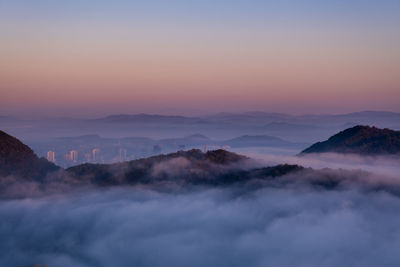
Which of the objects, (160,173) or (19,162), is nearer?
(19,162)

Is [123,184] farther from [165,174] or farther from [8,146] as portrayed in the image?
[8,146]

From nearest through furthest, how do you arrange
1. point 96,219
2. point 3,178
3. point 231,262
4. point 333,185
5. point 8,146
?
1. point 231,262
2. point 96,219
3. point 333,185
4. point 3,178
5. point 8,146

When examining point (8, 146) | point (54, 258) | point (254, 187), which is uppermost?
point (8, 146)

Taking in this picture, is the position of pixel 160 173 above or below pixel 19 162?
below

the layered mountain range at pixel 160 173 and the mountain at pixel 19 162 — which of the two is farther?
the mountain at pixel 19 162

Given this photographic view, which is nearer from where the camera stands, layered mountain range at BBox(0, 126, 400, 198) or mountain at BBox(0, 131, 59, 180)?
layered mountain range at BBox(0, 126, 400, 198)

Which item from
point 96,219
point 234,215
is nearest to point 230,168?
point 234,215

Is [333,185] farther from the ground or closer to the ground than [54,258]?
farther from the ground

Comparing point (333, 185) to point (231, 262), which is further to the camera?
point (333, 185)
